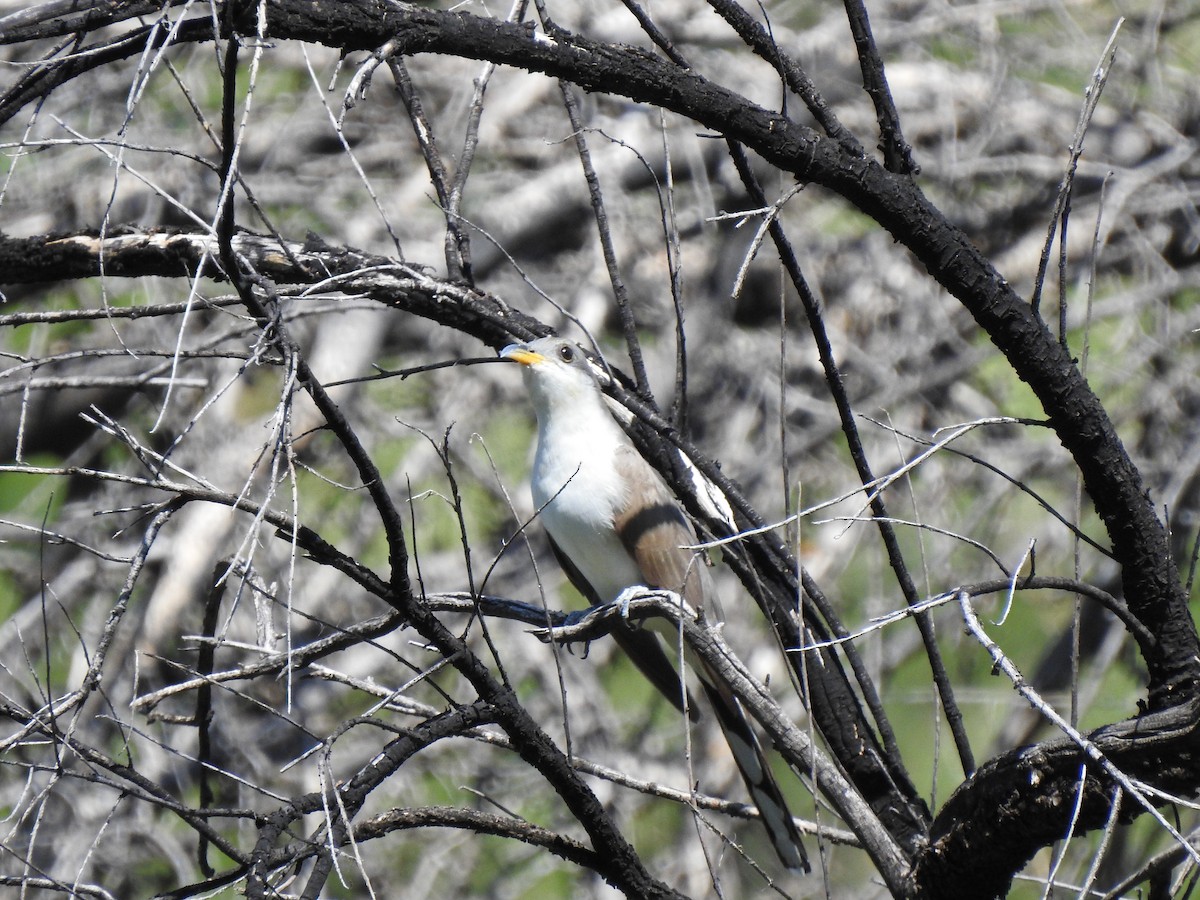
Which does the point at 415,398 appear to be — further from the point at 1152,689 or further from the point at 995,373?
the point at 1152,689

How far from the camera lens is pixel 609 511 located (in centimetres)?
462

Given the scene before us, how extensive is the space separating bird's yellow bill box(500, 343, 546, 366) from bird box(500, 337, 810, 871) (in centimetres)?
7

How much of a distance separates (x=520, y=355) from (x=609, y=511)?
82 cm

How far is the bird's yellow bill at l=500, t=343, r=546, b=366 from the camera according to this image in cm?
373

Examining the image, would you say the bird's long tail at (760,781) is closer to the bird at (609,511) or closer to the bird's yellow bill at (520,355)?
the bird at (609,511)

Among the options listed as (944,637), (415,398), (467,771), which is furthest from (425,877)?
(944,637)

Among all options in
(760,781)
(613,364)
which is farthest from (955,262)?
(613,364)

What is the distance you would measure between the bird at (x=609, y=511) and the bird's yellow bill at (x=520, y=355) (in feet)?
0.21

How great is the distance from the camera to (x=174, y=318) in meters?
6.93

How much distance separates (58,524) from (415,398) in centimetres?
215

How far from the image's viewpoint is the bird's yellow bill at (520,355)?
3732 mm

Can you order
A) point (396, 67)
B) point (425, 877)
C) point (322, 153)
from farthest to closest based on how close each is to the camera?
point (322, 153) → point (425, 877) → point (396, 67)

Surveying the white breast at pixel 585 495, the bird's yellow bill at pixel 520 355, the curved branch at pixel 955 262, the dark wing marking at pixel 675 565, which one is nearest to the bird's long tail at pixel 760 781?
the dark wing marking at pixel 675 565

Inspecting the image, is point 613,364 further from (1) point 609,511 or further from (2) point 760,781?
(2) point 760,781
